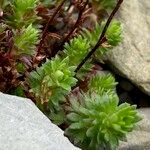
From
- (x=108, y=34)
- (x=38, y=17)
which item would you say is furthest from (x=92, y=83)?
(x=38, y=17)

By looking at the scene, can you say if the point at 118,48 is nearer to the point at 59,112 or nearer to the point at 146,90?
the point at 146,90

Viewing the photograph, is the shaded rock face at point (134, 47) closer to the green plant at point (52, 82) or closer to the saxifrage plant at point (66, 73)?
the saxifrage plant at point (66, 73)

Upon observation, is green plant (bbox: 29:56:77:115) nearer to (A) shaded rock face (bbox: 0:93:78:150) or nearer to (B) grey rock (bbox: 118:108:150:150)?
(A) shaded rock face (bbox: 0:93:78:150)

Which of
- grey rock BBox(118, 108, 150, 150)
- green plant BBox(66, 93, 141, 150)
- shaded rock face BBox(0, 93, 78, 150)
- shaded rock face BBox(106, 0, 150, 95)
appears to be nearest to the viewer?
shaded rock face BBox(0, 93, 78, 150)

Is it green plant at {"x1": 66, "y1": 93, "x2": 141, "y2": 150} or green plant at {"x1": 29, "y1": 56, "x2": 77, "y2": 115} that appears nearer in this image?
green plant at {"x1": 66, "y1": 93, "x2": 141, "y2": 150}

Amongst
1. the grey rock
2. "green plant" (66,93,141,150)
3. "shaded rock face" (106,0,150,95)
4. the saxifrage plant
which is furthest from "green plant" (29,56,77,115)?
"shaded rock face" (106,0,150,95)

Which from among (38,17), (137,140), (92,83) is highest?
(38,17)

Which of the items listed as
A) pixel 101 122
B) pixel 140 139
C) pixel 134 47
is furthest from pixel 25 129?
pixel 134 47
